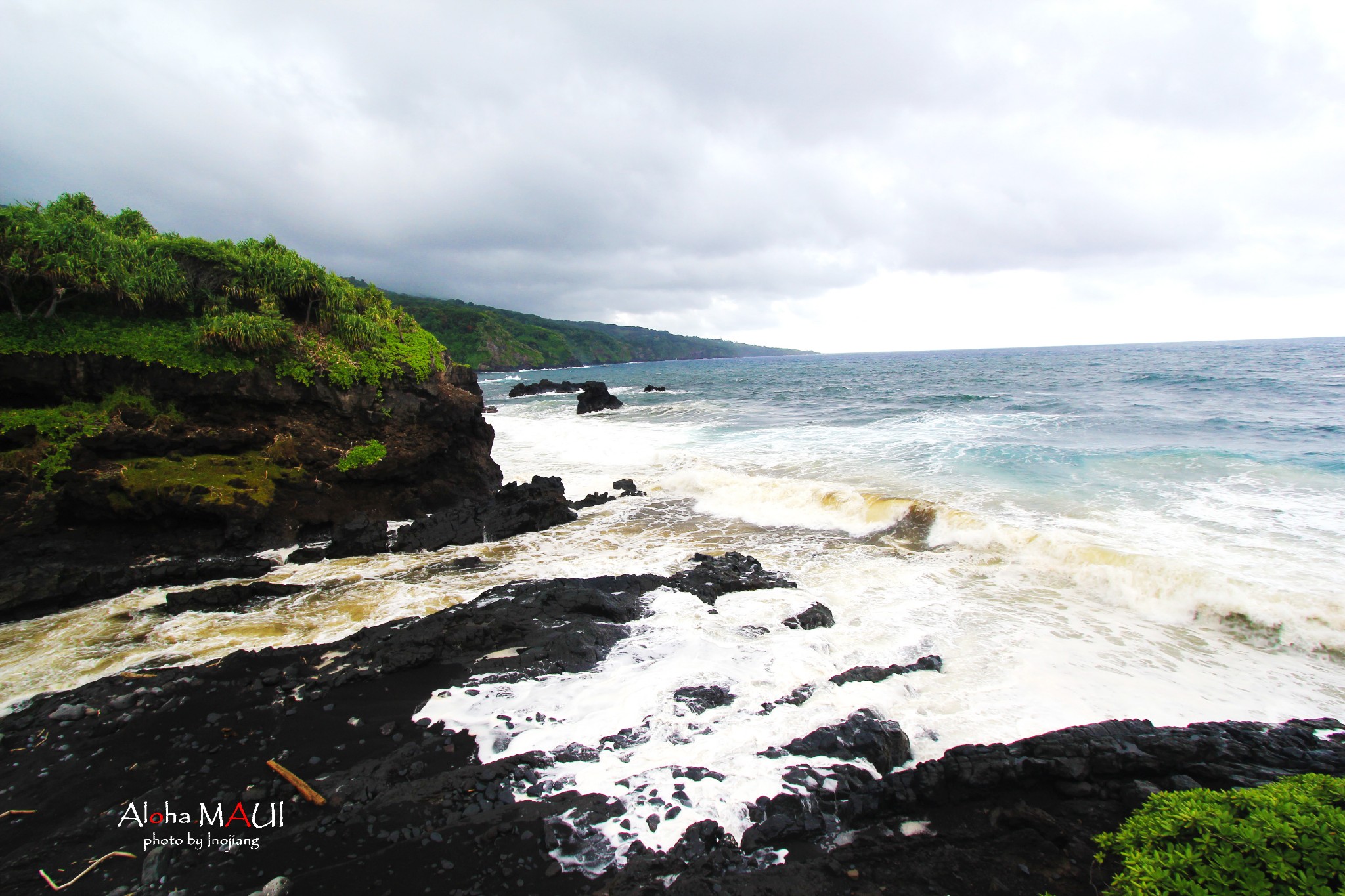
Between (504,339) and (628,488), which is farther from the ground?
(504,339)

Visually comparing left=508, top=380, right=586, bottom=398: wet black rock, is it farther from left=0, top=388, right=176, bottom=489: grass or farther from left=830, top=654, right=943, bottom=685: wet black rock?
left=830, top=654, right=943, bottom=685: wet black rock

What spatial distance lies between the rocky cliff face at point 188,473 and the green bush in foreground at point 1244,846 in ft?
41.5

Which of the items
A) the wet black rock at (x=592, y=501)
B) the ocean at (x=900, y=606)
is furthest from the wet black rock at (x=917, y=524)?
the wet black rock at (x=592, y=501)

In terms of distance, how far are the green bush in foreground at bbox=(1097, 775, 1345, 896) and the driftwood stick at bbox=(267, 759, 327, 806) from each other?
5.85m

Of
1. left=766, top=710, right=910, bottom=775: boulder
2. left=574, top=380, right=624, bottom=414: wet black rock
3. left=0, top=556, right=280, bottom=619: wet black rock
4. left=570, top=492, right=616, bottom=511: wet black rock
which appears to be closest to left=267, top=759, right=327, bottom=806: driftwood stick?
left=766, top=710, right=910, bottom=775: boulder

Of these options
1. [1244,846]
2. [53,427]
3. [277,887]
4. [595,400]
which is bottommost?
[277,887]

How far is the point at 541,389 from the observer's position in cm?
6581

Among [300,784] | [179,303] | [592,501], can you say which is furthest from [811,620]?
[179,303]

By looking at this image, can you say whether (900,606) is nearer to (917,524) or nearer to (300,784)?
(917,524)

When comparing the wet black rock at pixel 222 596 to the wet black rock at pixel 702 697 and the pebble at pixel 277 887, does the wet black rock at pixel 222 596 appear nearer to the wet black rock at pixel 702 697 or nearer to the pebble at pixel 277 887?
the pebble at pixel 277 887

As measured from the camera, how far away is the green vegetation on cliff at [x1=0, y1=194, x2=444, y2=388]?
10219mm

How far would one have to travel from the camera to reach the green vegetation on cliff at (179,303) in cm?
1022

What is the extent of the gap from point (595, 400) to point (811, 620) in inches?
1466

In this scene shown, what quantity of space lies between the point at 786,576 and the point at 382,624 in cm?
664
